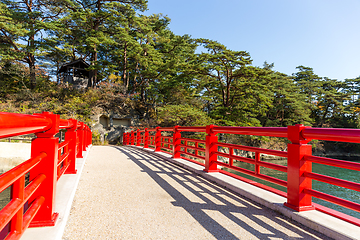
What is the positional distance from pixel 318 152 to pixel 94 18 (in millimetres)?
36690

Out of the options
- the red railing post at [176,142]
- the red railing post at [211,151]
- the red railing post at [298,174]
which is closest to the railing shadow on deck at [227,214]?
the red railing post at [298,174]

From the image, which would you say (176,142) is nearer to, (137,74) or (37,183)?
(37,183)

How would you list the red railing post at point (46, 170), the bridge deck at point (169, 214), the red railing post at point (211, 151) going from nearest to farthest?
the red railing post at point (46, 170) < the bridge deck at point (169, 214) < the red railing post at point (211, 151)

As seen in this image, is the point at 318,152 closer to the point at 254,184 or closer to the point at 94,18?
the point at 254,184

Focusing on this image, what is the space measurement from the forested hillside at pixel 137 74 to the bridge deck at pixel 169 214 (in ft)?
48.8

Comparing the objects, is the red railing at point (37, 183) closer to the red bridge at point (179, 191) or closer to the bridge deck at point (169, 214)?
the red bridge at point (179, 191)

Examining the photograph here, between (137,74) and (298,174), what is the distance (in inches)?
1058

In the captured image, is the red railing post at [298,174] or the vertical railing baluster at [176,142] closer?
the red railing post at [298,174]

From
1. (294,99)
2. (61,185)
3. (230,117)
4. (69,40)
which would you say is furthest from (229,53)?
(69,40)

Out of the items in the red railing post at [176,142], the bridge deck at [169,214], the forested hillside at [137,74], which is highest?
the forested hillside at [137,74]

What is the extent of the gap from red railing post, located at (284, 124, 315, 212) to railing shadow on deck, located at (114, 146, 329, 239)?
0.86ft

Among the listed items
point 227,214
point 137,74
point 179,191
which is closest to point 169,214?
point 227,214

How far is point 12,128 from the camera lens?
3.22ft

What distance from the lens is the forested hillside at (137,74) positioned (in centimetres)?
1977
